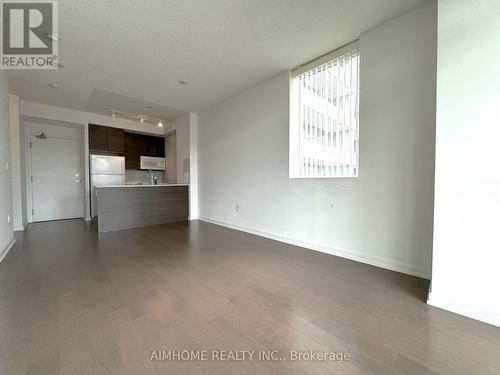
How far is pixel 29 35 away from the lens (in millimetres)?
2412

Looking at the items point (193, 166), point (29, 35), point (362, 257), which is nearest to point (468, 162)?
point (362, 257)

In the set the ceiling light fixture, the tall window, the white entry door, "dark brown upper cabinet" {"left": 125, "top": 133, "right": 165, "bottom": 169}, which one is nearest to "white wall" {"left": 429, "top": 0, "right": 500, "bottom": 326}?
the tall window

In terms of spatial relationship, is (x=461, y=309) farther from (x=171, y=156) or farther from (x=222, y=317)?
(x=171, y=156)

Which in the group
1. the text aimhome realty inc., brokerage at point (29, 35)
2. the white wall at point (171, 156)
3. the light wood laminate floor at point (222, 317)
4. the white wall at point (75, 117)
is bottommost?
the light wood laminate floor at point (222, 317)

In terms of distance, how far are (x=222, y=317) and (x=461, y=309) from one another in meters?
1.78

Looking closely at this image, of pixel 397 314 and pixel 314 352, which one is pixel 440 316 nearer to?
pixel 397 314

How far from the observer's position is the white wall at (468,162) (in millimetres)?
1436

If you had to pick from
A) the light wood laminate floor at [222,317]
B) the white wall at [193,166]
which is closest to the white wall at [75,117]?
the white wall at [193,166]

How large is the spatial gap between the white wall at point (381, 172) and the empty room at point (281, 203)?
2cm

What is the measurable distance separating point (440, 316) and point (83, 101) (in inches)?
257

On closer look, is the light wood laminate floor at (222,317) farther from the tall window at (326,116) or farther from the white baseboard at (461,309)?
the tall window at (326,116)

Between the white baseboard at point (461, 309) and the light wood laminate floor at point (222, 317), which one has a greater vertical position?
the white baseboard at point (461, 309)

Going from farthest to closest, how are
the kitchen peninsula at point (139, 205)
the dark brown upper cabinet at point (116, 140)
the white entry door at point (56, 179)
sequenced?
the dark brown upper cabinet at point (116, 140) < the white entry door at point (56, 179) < the kitchen peninsula at point (139, 205)

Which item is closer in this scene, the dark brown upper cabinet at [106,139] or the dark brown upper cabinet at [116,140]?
the dark brown upper cabinet at [106,139]
